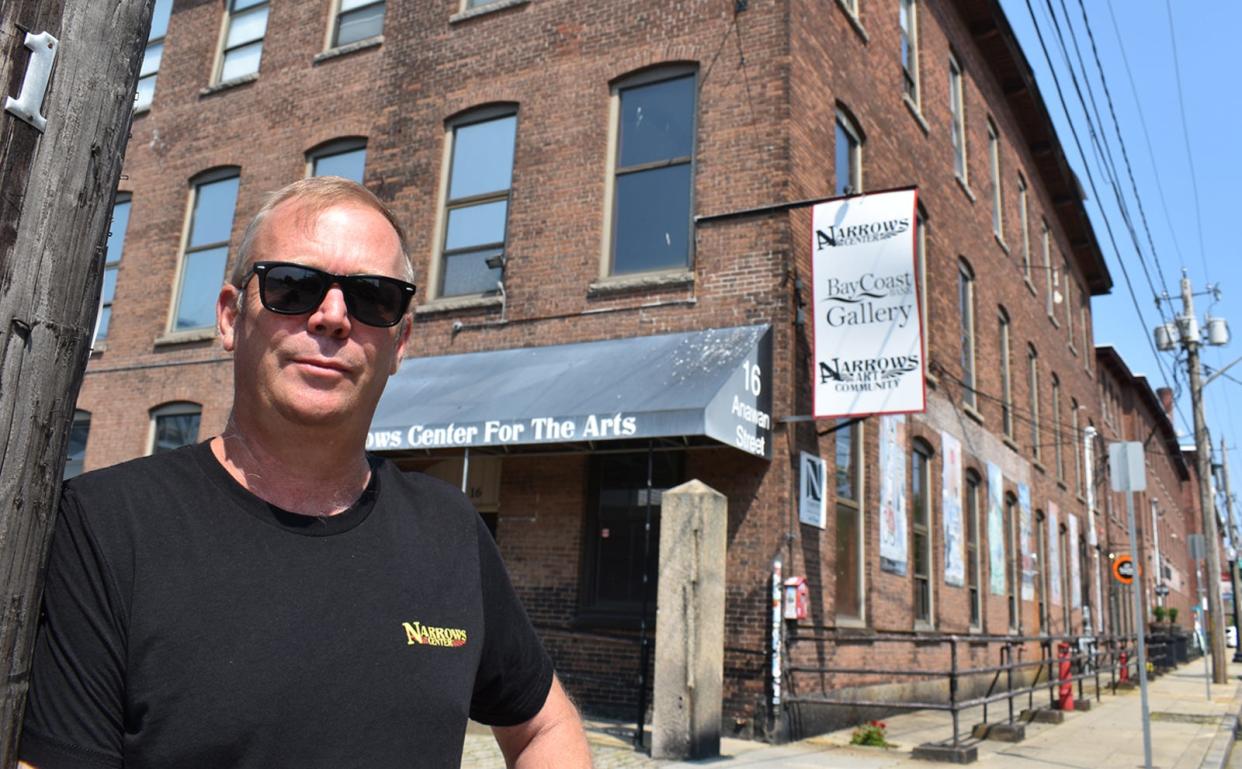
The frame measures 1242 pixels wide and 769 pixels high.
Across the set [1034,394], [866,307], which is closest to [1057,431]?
[1034,394]

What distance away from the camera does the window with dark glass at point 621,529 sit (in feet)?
35.4

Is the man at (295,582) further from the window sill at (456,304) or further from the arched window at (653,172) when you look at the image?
the window sill at (456,304)

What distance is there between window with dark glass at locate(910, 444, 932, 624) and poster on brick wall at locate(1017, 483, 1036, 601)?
5.69m

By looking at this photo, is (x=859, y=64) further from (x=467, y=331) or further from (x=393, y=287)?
(x=393, y=287)

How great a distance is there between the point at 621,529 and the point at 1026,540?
11876mm

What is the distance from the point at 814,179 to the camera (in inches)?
464

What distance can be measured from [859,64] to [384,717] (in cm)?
1359

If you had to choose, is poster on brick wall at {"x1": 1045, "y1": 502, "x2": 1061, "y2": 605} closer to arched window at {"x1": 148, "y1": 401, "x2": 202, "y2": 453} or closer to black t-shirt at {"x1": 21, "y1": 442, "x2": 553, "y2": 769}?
arched window at {"x1": 148, "y1": 401, "x2": 202, "y2": 453}

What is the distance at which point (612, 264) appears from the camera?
39.2 feet

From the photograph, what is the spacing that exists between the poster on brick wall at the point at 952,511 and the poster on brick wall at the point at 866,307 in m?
5.55

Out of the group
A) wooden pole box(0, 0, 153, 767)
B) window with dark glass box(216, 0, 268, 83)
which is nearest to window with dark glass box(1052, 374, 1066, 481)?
window with dark glass box(216, 0, 268, 83)

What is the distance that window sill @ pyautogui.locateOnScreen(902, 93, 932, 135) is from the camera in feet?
50.5

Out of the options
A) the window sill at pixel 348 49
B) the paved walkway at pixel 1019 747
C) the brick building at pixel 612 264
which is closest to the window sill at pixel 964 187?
the brick building at pixel 612 264

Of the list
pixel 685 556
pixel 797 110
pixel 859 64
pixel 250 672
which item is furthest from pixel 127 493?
pixel 859 64
